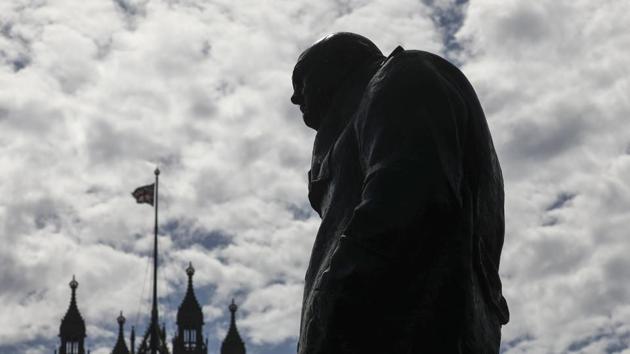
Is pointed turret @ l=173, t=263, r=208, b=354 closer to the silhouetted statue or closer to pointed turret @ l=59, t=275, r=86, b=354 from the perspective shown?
pointed turret @ l=59, t=275, r=86, b=354

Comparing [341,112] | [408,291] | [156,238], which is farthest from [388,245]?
[156,238]

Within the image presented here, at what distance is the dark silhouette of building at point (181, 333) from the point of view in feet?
253

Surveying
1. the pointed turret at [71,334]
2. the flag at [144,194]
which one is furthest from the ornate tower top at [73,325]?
the flag at [144,194]

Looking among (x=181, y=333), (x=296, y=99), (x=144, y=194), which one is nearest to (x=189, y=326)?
(x=181, y=333)

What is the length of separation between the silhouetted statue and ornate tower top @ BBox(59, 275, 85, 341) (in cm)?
7876

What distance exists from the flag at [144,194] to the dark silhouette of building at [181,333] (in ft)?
31.4

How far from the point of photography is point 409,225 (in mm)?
3594

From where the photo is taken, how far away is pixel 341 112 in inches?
173

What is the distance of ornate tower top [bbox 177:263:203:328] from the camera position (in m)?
77.0

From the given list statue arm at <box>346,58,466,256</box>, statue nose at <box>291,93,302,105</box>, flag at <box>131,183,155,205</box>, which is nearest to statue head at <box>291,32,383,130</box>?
statue nose at <box>291,93,302,105</box>

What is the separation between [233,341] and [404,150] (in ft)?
249

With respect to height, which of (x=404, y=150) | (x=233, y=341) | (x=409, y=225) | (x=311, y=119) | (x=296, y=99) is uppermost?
(x=233, y=341)

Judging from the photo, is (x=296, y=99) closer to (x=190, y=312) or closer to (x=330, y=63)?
(x=330, y=63)

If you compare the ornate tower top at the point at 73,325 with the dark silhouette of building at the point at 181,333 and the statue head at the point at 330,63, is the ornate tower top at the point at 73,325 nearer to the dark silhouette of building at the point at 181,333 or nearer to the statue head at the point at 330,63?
the dark silhouette of building at the point at 181,333
